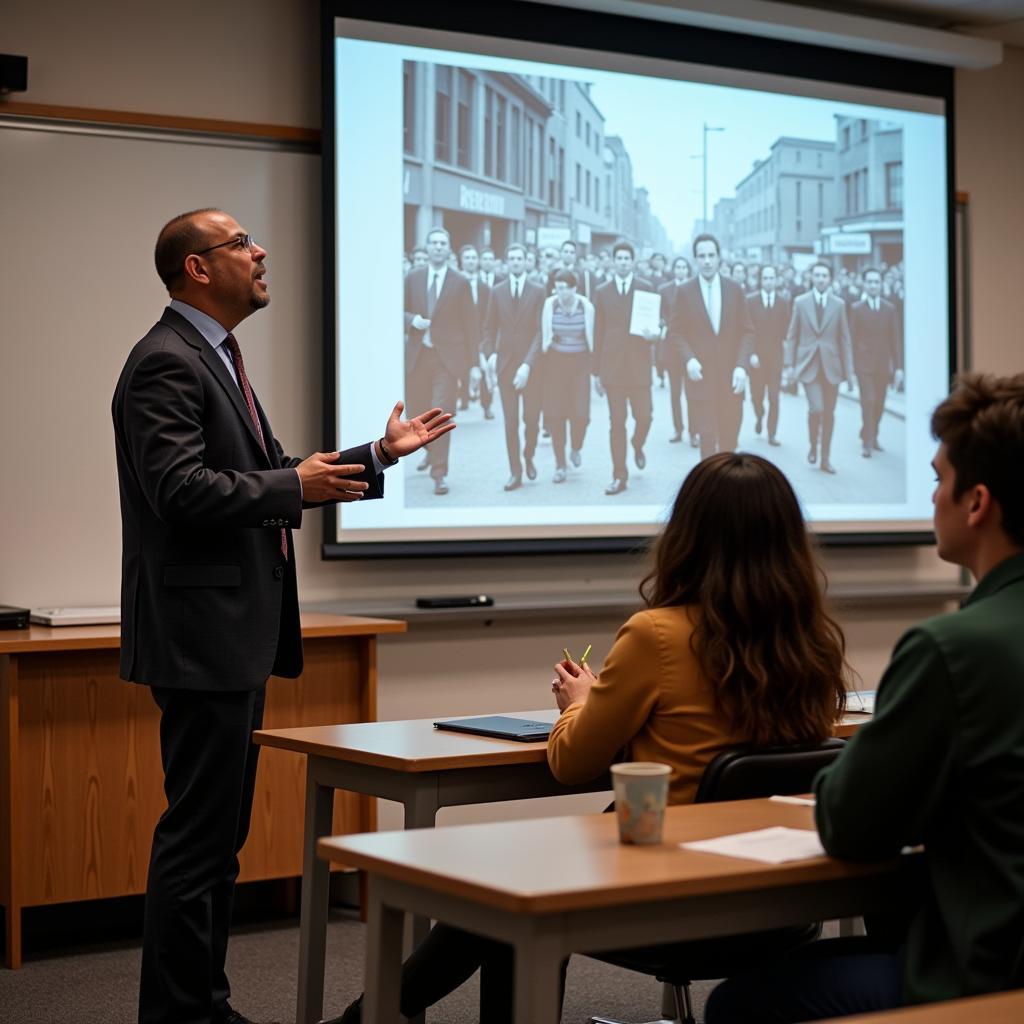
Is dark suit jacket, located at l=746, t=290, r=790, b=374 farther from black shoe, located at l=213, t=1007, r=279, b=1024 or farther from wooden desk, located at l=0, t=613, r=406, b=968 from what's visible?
black shoe, located at l=213, t=1007, r=279, b=1024

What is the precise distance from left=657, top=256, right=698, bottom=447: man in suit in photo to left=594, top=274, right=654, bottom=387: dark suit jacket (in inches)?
2.8

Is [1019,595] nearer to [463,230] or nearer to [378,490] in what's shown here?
[378,490]

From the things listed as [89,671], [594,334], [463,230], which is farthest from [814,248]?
[89,671]

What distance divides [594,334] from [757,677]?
124 inches

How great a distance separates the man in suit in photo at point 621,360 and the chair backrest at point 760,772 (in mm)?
3066

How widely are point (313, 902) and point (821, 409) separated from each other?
3.59 metres

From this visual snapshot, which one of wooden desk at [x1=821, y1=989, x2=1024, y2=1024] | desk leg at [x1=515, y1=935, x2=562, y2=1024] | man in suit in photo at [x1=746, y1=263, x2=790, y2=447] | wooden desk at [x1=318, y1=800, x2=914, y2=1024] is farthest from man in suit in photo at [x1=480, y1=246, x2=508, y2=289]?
wooden desk at [x1=821, y1=989, x2=1024, y2=1024]

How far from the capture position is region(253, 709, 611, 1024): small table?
246 cm

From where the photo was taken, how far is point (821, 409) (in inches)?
227

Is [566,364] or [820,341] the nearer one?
[566,364]

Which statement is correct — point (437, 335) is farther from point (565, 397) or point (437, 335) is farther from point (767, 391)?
point (767, 391)

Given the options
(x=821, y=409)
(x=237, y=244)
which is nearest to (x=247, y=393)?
(x=237, y=244)

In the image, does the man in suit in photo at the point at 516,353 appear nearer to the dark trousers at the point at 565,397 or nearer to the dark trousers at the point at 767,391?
the dark trousers at the point at 565,397

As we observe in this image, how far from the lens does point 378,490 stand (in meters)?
3.37
